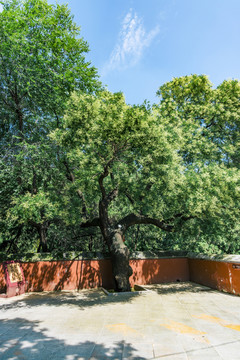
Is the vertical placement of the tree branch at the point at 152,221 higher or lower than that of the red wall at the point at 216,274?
higher

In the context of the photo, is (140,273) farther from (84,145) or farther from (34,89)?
(34,89)

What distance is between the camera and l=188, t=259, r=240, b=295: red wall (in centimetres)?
1061

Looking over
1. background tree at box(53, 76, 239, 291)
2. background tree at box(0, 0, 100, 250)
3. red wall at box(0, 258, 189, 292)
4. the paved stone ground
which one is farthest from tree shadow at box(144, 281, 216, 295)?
background tree at box(0, 0, 100, 250)

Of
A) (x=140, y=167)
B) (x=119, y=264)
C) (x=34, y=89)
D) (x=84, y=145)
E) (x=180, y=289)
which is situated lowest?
Answer: (x=180, y=289)

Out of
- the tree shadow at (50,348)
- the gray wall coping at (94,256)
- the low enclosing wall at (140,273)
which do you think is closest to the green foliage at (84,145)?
the gray wall coping at (94,256)

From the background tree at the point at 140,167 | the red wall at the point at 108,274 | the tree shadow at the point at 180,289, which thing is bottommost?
the tree shadow at the point at 180,289

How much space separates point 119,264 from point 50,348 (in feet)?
22.6

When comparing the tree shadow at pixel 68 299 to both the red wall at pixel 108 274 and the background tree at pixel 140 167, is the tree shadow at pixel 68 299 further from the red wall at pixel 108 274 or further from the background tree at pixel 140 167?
the background tree at pixel 140 167

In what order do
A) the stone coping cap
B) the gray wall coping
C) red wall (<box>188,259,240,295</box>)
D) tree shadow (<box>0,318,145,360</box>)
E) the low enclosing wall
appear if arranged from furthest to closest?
the gray wall coping → the low enclosing wall → the stone coping cap → red wall (<box>188,259,240,295</box>) → tree shadow (<box>0,318,145,360</box>)

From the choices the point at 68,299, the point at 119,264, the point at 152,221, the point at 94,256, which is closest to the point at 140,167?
the point at 152,221

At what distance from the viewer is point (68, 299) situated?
10078 millimetres

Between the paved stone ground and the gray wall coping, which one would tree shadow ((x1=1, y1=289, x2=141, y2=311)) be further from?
the gray wall coping

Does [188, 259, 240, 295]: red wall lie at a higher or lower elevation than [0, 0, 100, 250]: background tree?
lower

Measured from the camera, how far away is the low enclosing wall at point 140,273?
11.3 metres
